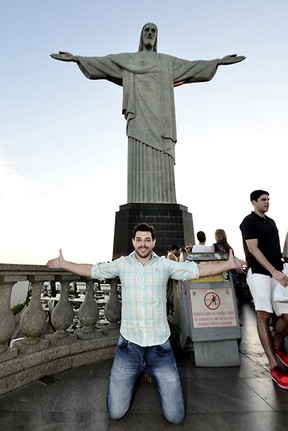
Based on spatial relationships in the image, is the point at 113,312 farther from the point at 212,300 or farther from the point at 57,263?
the point at 57,263

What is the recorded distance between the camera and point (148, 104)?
12.4 m

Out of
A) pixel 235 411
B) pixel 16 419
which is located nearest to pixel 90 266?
pixel 16 419

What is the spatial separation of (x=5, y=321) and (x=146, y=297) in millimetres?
1565

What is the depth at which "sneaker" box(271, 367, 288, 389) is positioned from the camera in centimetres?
273

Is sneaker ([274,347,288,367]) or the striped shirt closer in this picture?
the striped shirt

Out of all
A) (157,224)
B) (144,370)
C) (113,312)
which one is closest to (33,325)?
(113,312)

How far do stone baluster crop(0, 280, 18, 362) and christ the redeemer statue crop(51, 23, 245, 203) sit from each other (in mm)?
8989

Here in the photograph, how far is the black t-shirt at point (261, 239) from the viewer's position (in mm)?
3152

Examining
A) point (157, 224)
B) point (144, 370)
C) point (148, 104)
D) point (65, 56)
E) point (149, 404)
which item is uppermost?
point (65, 56)

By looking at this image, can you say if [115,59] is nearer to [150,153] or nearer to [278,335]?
[150,153]

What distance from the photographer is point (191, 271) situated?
2359mm

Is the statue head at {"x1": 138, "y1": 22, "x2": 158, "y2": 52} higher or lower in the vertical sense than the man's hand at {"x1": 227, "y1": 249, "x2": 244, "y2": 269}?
higher

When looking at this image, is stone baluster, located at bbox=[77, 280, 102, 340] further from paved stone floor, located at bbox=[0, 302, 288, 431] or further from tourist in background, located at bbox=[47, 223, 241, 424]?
tourist in background, located at bbox=[47, 223, 241, 424]

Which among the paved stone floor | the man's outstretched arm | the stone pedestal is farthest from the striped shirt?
the stone pedestal
